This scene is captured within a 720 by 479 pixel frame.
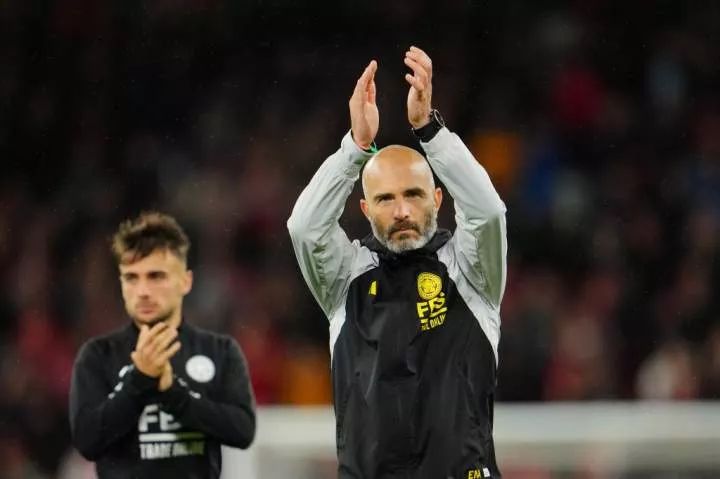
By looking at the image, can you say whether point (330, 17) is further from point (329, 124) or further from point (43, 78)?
point (43, 78)

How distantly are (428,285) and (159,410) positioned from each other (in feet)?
3.68

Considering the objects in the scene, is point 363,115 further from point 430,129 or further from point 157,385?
point 157,385

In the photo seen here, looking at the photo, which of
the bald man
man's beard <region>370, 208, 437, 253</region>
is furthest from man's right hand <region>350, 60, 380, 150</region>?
man's beard <region>370, 208, 437, 253</region>

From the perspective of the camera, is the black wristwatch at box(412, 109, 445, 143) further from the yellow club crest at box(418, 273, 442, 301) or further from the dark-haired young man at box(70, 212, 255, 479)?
the dark-haired young man at box(70, 212, 255, 479)

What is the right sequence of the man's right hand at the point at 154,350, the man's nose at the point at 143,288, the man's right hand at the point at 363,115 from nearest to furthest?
the man's right hand at the point at 363,115
the man's right hand at the point at 154,350
the man's nose at the point at 143,288

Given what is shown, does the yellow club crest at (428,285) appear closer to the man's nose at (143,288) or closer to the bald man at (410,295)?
the bald man at (410,295)

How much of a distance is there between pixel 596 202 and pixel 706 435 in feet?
10.9

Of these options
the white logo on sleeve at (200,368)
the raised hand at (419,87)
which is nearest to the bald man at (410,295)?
the raised hand at (419,87)

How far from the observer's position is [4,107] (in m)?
11.9

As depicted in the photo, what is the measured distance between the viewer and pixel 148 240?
5332mm

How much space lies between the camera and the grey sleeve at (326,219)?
4633 mm

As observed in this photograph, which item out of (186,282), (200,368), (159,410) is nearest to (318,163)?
(186,282)

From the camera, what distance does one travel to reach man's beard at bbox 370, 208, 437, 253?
4652mm

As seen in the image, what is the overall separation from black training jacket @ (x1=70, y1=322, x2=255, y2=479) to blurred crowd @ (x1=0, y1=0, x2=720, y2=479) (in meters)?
3.58
